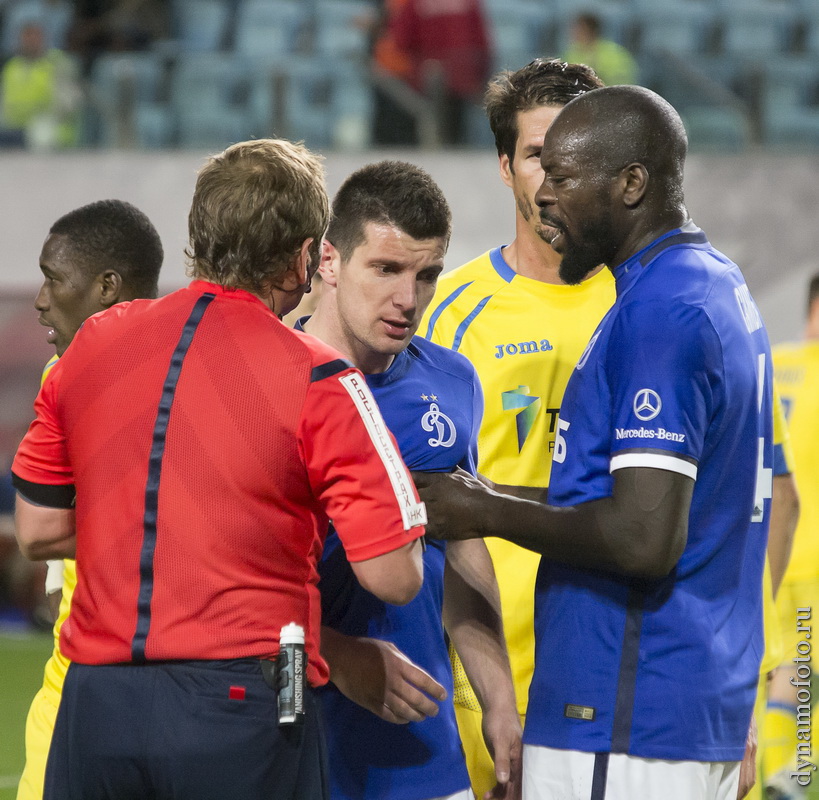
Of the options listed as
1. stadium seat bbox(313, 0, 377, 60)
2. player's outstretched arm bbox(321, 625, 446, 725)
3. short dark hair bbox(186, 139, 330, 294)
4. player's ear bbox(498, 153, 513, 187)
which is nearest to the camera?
short dark hair bbox(186, 139, 330, 294)

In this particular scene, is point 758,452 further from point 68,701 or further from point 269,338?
point 68,701

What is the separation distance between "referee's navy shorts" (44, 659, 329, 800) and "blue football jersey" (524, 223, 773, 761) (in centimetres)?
61

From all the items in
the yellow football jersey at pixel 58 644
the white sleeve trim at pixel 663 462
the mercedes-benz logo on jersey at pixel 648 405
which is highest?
the mercedes-benz logo on jersey at pixel 648 405

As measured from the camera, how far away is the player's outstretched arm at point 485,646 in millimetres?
3027

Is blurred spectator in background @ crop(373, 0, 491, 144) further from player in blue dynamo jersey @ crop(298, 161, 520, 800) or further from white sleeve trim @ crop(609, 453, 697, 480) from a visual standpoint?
white sleeve trim @ crop(609, 453, 697, 480)

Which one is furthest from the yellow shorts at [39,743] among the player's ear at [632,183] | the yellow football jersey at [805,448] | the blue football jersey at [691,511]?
the yellow football jersey at [805,448]

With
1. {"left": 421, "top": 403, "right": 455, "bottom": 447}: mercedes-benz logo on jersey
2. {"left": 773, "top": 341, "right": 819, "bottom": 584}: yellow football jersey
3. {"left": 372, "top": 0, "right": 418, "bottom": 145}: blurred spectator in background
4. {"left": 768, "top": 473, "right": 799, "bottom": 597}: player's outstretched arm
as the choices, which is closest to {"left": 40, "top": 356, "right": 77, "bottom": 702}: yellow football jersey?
{"left": 421, "top": 403, "right": 455, "bottom": 447}: mercedes-benz logo on jersey

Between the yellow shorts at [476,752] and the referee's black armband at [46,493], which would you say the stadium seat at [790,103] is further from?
the referee's black armband at [46,493]

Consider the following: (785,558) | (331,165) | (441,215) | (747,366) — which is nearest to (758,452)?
(747,366)

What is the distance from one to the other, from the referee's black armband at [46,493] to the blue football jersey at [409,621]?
25.1 inches

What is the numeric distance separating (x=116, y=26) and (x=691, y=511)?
36.5 ft

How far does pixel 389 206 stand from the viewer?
3018 mm

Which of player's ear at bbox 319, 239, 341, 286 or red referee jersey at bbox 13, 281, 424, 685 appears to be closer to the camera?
A: red referee jersey at bbox 13, 281, 424, 685

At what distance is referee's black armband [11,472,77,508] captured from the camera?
2426 millimetres
